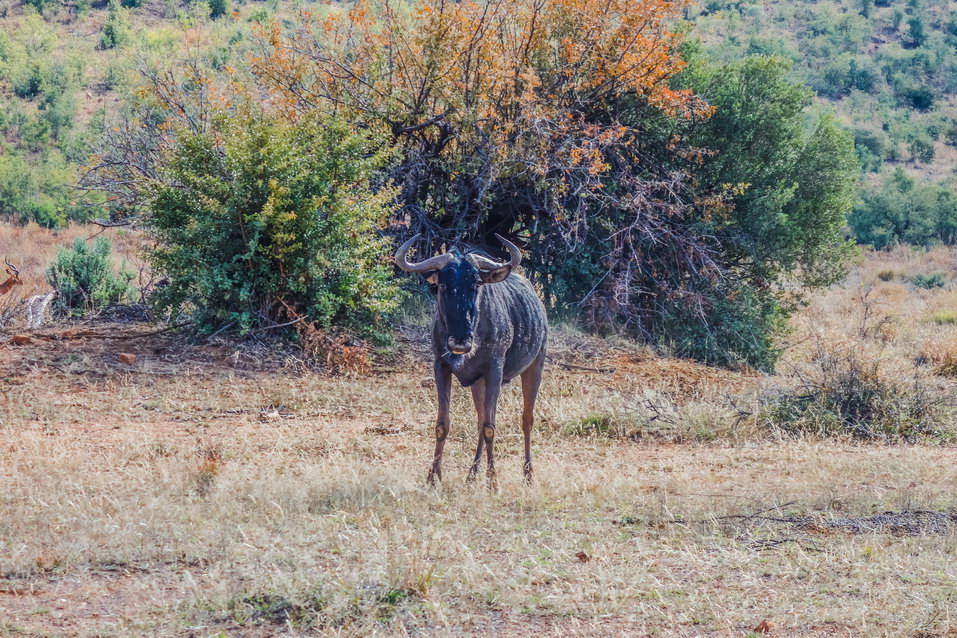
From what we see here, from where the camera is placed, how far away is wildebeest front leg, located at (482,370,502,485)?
9.21 m

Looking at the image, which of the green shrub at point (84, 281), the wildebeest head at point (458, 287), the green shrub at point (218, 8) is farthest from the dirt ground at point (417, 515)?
the green shrub at point (218, 8)

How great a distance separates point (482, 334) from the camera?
913 cm

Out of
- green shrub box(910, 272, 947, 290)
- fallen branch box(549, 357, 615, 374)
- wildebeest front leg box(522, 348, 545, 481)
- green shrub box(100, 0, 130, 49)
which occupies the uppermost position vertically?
green shrub box(100, 0, 130, 49)

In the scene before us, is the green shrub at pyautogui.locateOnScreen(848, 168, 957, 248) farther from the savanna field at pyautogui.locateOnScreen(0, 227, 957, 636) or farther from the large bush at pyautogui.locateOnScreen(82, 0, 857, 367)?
the savanna field at pyautogui.locateOnScreen(0, 227, 957, 636)

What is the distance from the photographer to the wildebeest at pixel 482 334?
28.3ft

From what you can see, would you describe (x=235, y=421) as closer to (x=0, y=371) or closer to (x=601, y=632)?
(x=0, y=371)

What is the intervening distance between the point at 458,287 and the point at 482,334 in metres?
0.67

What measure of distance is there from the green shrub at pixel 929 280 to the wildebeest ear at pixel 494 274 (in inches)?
851

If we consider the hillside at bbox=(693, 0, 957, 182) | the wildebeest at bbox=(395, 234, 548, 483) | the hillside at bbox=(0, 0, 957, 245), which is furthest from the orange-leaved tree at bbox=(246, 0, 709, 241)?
the hillside at bbox=(693, 0, 957, 182)

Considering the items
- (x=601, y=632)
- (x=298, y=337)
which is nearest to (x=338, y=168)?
(x=298, y=337)

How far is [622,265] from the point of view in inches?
670

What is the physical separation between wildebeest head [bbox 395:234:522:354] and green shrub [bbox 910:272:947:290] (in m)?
21.8

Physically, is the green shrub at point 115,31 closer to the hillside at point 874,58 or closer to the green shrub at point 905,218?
the hillside at point 874,58

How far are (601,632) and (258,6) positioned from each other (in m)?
44.7
